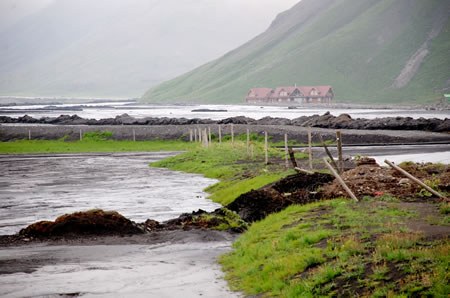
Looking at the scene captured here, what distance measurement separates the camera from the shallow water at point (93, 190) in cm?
3306

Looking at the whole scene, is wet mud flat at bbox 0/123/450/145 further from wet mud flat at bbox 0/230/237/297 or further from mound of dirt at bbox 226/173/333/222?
wet mud flat at bbox 0/230/237/297

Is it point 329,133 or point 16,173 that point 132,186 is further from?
point 329,133

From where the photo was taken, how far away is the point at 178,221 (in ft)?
90.4

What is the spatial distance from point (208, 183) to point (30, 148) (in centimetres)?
4542

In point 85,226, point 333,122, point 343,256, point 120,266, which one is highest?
point 333,122

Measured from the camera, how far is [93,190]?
4209 centimetres

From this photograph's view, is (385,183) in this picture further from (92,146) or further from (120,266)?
(92,146)

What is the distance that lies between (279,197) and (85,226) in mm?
8036

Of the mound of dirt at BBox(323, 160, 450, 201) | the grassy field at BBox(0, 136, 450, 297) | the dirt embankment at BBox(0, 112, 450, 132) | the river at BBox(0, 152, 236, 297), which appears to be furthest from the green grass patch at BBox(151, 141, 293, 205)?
the dirt embankment at BBox(0, 112, 450, 132)

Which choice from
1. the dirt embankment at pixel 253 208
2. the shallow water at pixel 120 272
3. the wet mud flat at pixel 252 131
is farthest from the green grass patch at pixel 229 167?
the wet mud flat at pixel 252 131

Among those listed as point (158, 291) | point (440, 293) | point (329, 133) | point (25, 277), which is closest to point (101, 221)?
point (25, 277)

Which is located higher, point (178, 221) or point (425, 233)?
point (425, 233)

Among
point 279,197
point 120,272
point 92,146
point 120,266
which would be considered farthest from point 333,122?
point 120,272

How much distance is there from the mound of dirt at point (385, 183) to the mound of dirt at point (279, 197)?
0.87 metres
